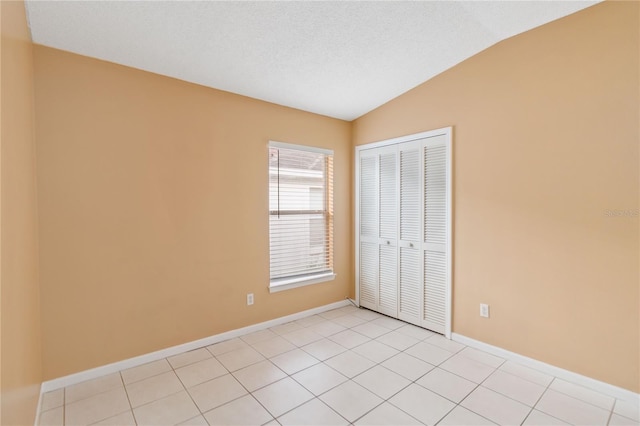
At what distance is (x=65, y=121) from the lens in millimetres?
2299

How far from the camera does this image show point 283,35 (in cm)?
236

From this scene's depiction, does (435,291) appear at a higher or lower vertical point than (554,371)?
higher

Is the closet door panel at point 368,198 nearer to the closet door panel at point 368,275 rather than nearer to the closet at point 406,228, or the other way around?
the closet at point 406,228

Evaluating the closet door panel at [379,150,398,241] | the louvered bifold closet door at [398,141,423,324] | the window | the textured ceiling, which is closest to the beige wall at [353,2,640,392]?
the textured ceiling

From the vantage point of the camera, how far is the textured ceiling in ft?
6.66

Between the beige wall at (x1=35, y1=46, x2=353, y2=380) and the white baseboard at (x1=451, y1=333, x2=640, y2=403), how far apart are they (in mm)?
2070

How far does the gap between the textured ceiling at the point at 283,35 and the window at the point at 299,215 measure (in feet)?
2.81

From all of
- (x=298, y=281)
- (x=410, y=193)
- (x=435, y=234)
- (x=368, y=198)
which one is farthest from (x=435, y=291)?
(x=298, y=281)

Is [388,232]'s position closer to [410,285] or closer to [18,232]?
[410,285]

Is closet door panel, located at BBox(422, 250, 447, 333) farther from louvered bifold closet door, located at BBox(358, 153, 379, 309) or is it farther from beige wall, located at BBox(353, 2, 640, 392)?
louvered bifold closet door, located at BBox(358, 153, 379, 309)

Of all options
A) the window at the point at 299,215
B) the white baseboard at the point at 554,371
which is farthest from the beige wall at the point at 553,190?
the window at the point at 299,215

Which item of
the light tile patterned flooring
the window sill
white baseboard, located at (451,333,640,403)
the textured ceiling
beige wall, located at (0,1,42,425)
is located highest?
the textured ceiling

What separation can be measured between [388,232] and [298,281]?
122 centimetres

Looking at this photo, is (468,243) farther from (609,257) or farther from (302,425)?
(302,425)
